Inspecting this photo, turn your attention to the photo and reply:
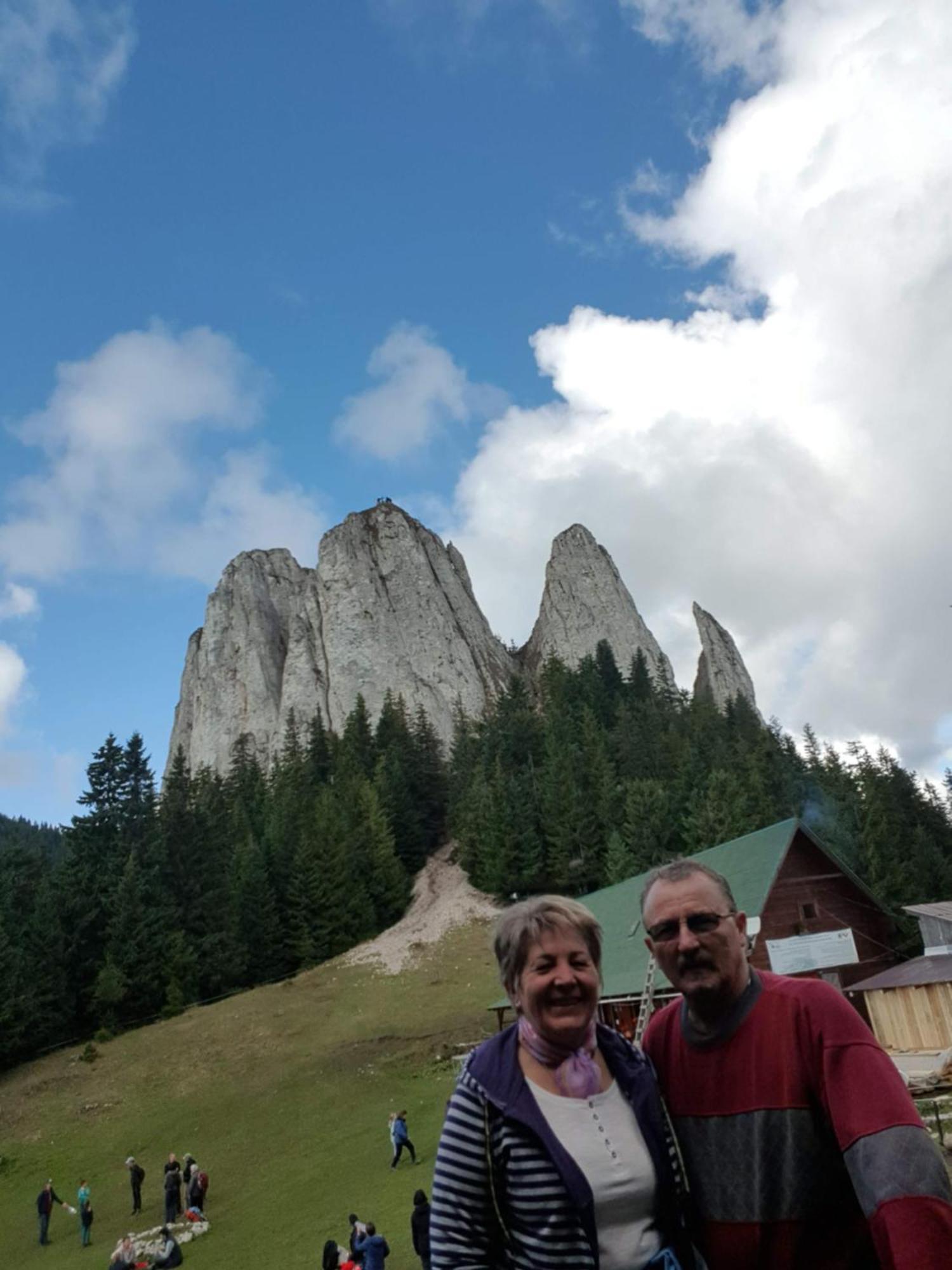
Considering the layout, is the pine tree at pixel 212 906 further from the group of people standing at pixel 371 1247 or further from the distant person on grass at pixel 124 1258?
the group of people standing at pixel 371 1247

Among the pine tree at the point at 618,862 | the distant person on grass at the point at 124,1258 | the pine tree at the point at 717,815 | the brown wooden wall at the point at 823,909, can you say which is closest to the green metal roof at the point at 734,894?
the brown wooden wall at the point at 823,909

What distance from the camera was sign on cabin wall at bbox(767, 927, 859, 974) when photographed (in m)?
19.7

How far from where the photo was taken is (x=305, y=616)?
10075 centimetres

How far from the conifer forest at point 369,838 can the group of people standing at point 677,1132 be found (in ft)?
115

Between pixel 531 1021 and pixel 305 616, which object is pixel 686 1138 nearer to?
pixel 531 1021

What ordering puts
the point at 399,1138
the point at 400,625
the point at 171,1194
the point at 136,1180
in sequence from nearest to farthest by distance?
the point at 171,1194, the point at 399,1138, the point at 136,1180, the point at 400,625

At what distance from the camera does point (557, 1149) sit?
7.76 ft

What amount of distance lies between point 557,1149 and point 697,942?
75 centimetres

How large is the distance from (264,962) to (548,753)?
26.3 meters

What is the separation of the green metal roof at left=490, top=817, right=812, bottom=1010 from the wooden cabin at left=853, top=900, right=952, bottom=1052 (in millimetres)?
3242

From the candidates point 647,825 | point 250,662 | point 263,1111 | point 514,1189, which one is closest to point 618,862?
point 647,825

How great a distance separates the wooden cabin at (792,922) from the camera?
20.0m

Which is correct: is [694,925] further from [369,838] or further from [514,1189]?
[369,838]

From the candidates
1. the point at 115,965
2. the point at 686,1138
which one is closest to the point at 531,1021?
the point at 686,1138
